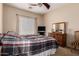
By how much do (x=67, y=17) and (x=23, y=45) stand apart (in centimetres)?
75

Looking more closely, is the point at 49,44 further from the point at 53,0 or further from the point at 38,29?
the point at 53,0

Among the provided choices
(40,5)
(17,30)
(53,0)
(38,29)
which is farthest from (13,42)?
(53,0)

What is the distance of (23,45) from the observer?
4.09 ft

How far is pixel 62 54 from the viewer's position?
1336mm

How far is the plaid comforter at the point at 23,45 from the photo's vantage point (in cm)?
124

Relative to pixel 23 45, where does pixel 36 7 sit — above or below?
above

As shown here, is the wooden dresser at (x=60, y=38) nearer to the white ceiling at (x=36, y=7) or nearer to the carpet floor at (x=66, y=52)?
the carpet floor at (x=66, y=52)

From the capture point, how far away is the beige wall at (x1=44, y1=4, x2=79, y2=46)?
4.34ft

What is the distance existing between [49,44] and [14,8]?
74cm

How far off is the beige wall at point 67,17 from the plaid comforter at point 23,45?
217 millimetres

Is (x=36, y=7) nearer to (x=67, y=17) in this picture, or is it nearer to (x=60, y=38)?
(x=67, y=17)

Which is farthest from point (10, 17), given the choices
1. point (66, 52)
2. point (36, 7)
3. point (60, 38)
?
point (66, 52)

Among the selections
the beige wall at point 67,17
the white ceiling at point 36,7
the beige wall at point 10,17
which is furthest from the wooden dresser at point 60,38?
the beige wall at point 10,17

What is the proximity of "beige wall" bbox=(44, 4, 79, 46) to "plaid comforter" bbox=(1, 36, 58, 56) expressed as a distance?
0.22 m
